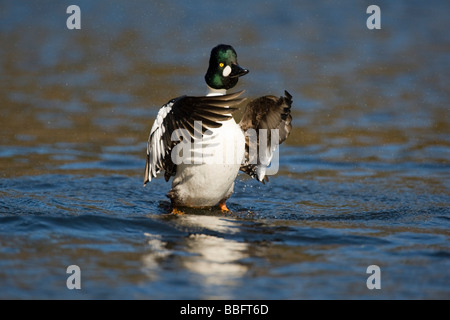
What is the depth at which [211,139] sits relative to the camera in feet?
23.0

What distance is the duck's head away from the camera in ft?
23.7

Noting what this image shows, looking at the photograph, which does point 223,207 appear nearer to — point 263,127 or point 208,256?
point 263,127

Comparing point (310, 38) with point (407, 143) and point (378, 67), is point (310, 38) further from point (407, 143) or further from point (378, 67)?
point (407, 143)

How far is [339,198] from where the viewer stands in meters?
8.49

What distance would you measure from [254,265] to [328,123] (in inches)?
259

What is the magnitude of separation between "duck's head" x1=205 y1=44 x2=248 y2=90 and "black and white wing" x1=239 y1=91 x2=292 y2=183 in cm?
42

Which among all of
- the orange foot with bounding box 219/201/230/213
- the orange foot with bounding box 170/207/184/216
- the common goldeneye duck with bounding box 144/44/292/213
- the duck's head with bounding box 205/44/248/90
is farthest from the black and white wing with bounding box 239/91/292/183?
the orange foot with bounding box 170/207/184/216

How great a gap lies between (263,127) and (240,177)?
2167 millimetres

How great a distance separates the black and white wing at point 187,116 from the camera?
20.4 ft

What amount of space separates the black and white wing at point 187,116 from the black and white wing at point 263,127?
1.04m

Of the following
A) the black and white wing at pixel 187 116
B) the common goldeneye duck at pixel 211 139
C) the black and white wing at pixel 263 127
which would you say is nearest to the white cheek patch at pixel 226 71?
the common goldeneye duck at pixel 211 139

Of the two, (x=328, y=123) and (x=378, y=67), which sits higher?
(x=378, y=67)

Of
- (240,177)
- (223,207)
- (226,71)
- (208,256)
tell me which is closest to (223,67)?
(226,71)
